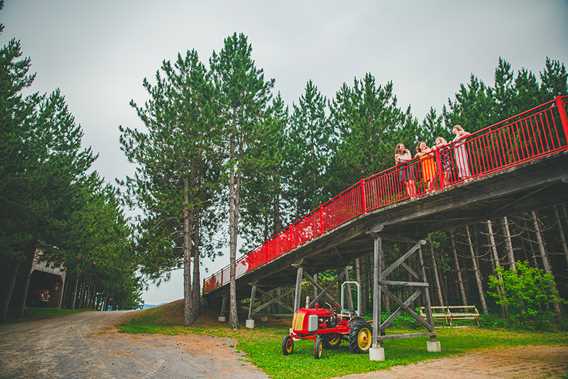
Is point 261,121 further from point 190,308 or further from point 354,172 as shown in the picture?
point 190,308

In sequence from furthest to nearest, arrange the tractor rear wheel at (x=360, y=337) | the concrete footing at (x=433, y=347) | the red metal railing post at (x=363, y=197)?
1. the red metal railing post at (x=363, y=197)
2. the concrete footing at (x=433, y=347)
3. the tractor rear wheel at (x=360, y=337)

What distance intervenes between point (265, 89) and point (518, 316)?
63.0 feet

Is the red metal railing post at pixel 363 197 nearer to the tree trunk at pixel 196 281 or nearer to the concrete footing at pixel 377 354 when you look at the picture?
the concrete footing at pixel 377 354

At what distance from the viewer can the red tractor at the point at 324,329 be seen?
33.1ft

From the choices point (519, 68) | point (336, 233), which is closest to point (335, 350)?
point (336, 233)

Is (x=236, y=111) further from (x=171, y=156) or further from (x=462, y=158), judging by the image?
(x=462, y=158)

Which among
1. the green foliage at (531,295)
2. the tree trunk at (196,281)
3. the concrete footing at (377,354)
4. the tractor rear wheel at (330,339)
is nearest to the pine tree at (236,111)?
the tree trunk at (196,281)

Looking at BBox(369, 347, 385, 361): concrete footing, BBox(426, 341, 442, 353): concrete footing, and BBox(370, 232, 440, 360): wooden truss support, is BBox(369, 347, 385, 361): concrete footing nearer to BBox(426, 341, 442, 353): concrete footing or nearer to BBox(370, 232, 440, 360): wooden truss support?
BBox(370, 232, 440, 360): wooden truss support

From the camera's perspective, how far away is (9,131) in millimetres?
16406

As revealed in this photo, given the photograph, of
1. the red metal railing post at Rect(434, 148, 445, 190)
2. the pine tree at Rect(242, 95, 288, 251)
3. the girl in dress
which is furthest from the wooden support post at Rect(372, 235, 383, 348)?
the pine tree at Rect(242, 95, 288, 251)

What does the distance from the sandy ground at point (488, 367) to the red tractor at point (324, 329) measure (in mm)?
2064

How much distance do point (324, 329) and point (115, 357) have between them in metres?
5.93

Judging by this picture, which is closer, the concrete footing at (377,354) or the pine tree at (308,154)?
the concrete footing at (377,354)

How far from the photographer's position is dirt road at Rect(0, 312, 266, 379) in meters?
7.41
